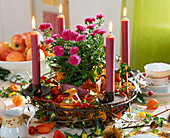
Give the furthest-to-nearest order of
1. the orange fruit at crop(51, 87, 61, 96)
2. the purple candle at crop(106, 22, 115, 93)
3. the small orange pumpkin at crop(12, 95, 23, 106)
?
1. the small orange pumpkin at crop(12, 95, 23, 106)
2. the orange fruit at crop(51, 87, 61, 96)
3. the purple candle at crop(106, 22, 115, 93)

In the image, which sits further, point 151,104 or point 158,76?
point 158,76

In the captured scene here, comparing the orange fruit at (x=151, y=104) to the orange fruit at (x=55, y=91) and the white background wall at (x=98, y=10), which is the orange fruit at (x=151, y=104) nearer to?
the orange fruit at (x=55, y=91)

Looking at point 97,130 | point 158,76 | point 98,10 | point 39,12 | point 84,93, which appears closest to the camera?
point 97,130

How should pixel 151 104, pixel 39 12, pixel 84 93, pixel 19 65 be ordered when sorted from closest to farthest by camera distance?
1. pixel 84 93
2. pixel 151 104
3. pixel 19 65
4. pixel 39 12

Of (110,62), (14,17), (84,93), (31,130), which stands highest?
(14,17)

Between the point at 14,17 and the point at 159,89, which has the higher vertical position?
the point at 14,17

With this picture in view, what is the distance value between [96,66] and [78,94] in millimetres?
124

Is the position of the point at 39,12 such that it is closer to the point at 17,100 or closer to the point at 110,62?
the point at 17,100

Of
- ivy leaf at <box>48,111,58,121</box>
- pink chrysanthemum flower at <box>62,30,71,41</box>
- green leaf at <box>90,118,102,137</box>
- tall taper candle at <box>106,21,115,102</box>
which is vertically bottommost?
green leaf at <box>90,118,102,137</box>

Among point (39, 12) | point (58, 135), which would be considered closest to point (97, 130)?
point (58, 135)

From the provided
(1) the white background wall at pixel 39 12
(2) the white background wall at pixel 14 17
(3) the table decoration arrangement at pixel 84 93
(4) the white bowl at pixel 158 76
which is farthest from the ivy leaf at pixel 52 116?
(2) the white background wall at pixel 14 17

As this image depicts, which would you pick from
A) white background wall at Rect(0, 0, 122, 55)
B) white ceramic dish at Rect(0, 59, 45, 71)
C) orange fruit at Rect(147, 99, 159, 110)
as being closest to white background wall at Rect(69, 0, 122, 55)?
white background wall at Rect(0, 0, 122, 55)

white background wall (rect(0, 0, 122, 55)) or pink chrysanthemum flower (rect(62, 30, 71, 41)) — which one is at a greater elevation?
white background wall (rect(0, 0, 122, 55))

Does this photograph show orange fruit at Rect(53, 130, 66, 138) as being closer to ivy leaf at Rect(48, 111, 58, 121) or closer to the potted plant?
ivy leaf at Rect(48, 111, 58, 121)
